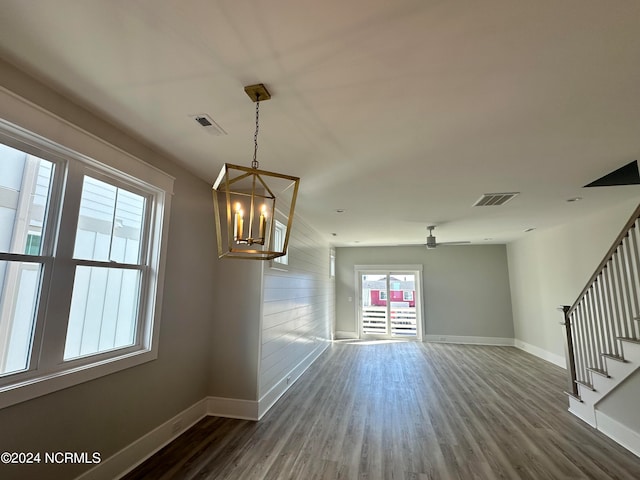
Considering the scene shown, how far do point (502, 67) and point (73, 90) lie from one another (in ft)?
8.67

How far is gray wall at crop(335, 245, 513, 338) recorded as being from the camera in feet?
26.3

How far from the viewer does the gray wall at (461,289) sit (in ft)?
26.3

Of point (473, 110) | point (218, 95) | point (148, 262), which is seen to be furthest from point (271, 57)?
point (148, 262)

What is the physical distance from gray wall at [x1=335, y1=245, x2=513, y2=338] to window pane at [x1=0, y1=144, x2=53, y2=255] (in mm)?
7801

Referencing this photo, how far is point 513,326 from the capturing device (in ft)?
25.8

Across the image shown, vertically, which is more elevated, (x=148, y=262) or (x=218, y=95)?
(x=218, y=95)

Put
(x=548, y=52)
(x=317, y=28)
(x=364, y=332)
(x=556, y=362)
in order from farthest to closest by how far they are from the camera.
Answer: (x=364, y=332), (x=556, y=362), (x=548, y=52), (x=317, y=28)

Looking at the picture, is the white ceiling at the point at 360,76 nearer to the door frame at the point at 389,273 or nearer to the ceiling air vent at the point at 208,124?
the ceiling air vent at the point at 208,124

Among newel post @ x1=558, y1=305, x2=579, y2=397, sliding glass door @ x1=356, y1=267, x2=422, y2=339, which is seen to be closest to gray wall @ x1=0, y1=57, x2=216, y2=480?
newel post @ x1=558, y1=305, x2=579, y2=397

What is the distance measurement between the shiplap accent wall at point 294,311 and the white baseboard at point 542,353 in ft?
15.1

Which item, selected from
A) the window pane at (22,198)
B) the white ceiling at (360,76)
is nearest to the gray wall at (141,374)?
the white ceiling at (360,76)

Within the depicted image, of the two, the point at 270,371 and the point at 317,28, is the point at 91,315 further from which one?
the point at 317,28

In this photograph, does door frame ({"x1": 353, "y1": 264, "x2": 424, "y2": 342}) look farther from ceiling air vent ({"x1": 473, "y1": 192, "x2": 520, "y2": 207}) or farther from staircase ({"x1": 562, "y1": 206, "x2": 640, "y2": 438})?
staircase ({"x1": 562, "y1": 206, "x2": 640, "y2": 438})

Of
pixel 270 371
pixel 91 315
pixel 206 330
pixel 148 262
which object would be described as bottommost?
pixel 270 371
